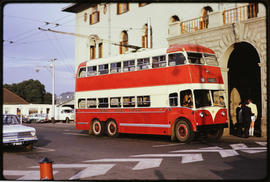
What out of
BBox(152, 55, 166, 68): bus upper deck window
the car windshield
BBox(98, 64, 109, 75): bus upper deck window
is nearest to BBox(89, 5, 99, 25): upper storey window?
BBox(98, 64, 109, 75): bus upper deck window

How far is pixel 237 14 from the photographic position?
18953 millimetres

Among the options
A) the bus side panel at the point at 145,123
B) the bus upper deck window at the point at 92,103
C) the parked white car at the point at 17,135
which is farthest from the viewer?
the bus upper deck window at the point at 92,103

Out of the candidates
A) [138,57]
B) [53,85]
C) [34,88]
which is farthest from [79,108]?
[34,88]

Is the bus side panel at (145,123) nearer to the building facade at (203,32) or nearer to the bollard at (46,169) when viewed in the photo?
the building facade at (203,32)

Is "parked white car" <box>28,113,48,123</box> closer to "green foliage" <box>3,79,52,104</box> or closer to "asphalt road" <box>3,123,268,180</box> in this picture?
"green foliage" <box>3,79,52,104</box>

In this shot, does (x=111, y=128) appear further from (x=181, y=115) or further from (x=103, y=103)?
(x=181, y=115)

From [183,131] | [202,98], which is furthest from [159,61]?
[183,131]

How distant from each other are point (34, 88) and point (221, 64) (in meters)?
67.4

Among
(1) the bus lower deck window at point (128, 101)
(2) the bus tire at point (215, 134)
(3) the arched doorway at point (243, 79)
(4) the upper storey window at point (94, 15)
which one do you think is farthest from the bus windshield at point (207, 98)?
(4) the upper storey window at point (94, 15)

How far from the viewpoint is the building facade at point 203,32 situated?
18.3 metres

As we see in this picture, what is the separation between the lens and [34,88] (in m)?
80.8

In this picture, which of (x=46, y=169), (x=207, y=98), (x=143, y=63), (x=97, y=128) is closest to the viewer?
(x=46, y=169)

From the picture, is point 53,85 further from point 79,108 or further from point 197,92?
point 197,92

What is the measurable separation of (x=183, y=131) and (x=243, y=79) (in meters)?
10.9
